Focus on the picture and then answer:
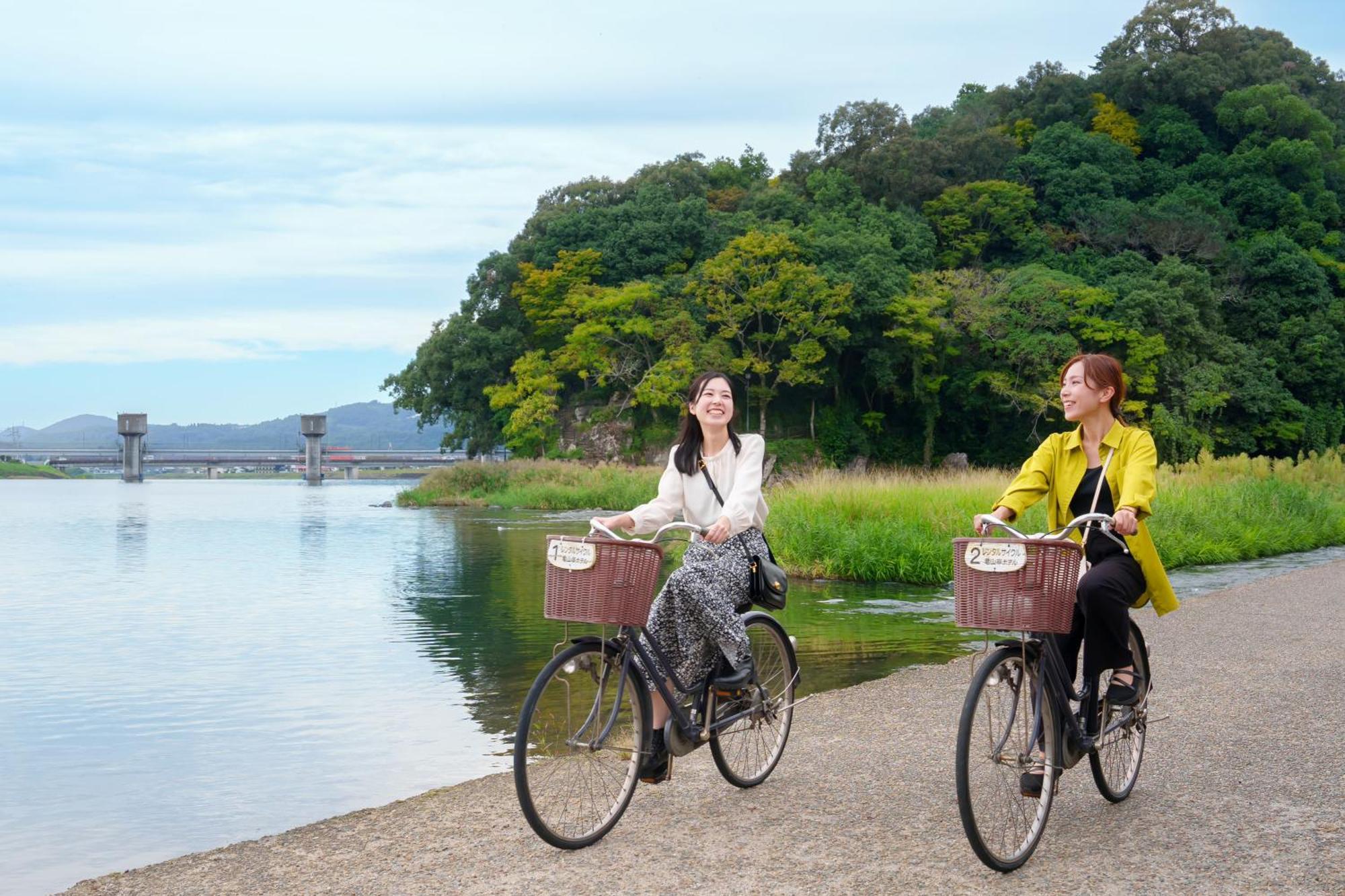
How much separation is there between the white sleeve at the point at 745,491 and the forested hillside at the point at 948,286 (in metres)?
41.5

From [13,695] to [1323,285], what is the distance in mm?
54654

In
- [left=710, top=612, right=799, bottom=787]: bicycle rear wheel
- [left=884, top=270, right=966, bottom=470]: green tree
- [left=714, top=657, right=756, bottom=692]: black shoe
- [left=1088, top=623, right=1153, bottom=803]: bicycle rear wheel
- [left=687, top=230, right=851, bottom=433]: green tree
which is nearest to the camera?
[left=1088, top=623, right=1153, bottom=803]: bicycle rear wheel

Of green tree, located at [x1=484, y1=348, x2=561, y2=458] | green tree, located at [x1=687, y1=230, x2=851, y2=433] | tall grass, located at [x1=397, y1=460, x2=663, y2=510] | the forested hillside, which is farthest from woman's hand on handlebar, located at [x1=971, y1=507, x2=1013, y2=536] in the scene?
green tree, located at [x1=484, y1=348, x2=561, y2=458]

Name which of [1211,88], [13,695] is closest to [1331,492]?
[13,695]

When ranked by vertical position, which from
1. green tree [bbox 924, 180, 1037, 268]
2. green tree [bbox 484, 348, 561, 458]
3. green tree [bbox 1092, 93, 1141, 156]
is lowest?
green tree [bbox 484, 348, 561, 458]

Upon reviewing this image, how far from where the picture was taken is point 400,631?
1166cm

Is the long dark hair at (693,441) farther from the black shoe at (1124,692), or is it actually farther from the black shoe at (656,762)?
the black shoe at (1124,692)

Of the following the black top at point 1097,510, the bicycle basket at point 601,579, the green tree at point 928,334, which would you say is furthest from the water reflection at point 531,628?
the green tree at point 928,334

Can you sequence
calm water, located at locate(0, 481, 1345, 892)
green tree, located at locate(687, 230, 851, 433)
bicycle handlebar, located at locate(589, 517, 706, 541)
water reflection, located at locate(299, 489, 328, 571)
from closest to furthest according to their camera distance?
bicycle handlebar, located at locate(589, 517, 706, 541), calm water, located at locate(0, 481, 1345, 892), water reflection, located at locate(299, 489, 328, 571), green tree, located at locate(687, 230, 851, 433)

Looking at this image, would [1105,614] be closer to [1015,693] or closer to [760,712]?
[1015,693]

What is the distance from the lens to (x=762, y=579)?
481 centimetres

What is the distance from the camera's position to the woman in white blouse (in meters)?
4.62

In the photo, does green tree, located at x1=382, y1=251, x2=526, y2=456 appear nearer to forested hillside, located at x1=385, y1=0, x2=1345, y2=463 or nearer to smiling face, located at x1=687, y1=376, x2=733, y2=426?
forested hillside, located at x1=385, y1=0, x2=1345, y2=463

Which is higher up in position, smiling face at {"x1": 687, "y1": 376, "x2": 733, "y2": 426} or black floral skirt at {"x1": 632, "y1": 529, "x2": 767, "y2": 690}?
smiling face at {"x1": 687, "y1": 376, "x2": 733, "y2": 426}
